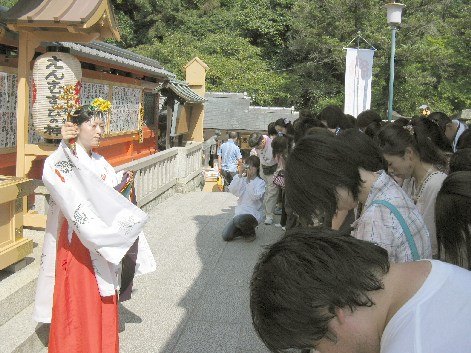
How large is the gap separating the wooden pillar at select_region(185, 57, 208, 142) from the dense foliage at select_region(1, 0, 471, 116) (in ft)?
26.9

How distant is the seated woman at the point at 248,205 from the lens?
757 centimetres

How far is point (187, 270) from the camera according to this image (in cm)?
635

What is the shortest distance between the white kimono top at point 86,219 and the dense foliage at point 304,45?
18.5m

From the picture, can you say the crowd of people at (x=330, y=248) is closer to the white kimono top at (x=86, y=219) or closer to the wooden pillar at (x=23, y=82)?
the white kimono top at (x=86, y=219)

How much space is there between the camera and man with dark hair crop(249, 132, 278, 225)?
8789 millimetres

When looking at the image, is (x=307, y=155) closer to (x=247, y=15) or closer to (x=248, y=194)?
(x=248, y=194)

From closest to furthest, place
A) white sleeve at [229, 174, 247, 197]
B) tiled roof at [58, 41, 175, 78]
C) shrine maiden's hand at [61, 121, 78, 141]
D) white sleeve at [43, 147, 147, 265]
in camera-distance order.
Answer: white sleeve at [43, 147, 147, 265], shrine maiden's hand at [61, 121, 78, 141], tiled roof at [58, 41, 175, 78], white sleeve at [229, 174, 247, 197]

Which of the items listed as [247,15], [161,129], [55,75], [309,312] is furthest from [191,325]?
[247,15]

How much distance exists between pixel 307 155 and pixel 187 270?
14.1ft

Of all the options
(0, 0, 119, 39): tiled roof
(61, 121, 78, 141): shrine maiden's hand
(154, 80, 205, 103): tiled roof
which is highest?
(0, 0, 119, 39): tiled roof

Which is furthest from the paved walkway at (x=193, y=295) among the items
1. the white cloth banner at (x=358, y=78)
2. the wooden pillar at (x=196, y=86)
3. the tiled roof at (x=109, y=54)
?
the wooden pillar at (x=196, y=86)

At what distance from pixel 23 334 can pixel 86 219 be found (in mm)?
1092

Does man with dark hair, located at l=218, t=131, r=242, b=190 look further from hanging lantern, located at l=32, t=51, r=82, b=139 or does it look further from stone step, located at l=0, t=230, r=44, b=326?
stone step, located at l=0, t=230, r=44, b=326

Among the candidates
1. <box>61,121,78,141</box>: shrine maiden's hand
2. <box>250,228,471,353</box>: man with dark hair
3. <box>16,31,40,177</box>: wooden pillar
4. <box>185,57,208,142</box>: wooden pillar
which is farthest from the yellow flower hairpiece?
<box>185,57,208,142</box>: wooden pillar
